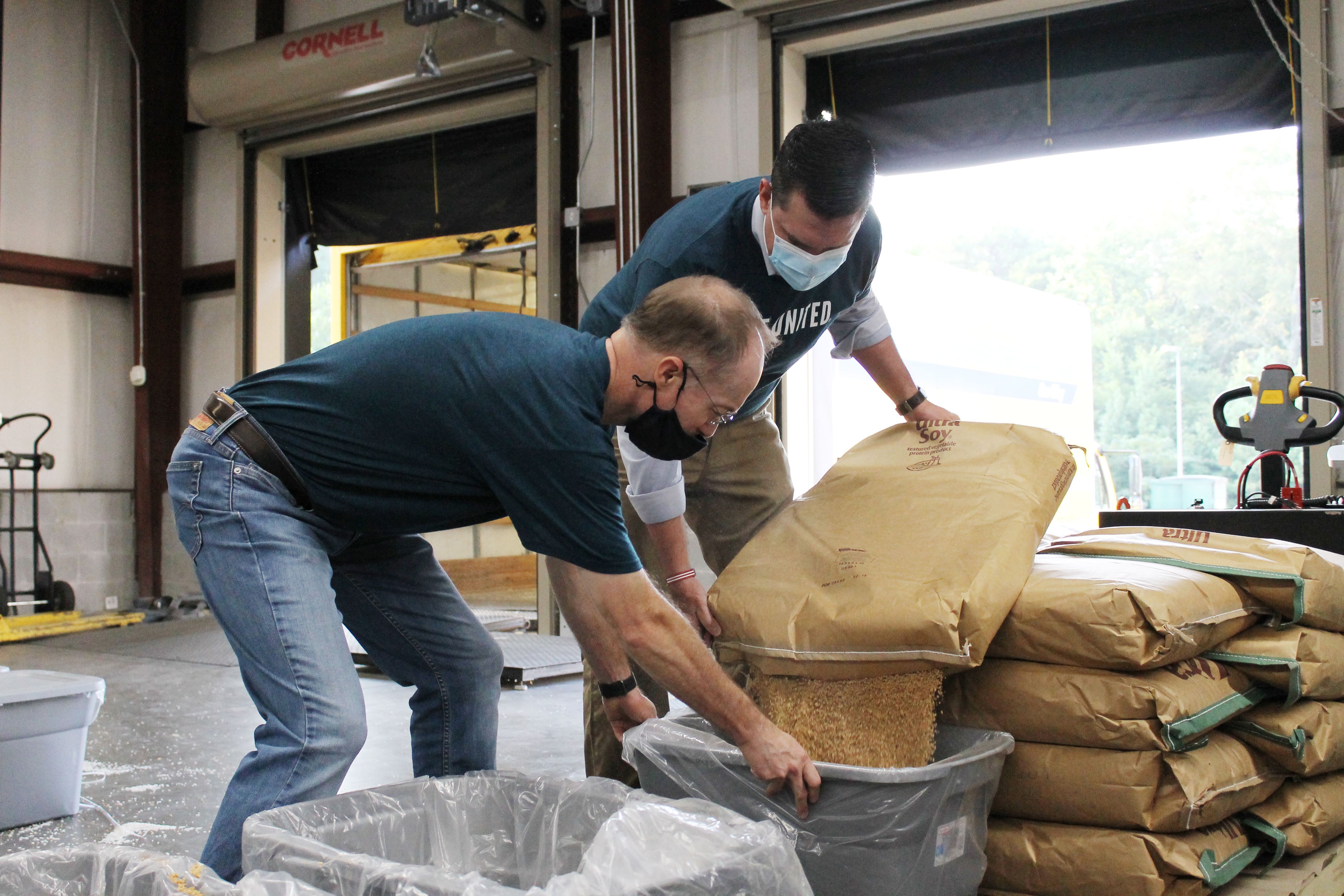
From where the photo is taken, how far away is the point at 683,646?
1.40 m

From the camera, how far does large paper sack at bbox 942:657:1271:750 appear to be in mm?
1539

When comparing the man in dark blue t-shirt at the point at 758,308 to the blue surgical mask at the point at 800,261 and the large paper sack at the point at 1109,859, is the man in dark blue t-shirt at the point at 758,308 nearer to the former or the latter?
the blue surgical mask at the point at 800,261

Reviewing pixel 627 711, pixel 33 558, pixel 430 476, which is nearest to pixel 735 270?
pixel 430 476

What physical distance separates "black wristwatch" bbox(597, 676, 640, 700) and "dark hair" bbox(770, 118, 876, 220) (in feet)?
2.58

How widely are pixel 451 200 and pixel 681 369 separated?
4.85 metres

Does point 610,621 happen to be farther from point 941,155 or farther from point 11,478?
point 11,478

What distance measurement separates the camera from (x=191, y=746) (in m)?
3.09

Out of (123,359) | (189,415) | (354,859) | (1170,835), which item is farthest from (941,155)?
(123,359)

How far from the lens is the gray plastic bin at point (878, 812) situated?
1401 mm

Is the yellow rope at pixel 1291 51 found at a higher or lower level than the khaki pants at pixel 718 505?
higher

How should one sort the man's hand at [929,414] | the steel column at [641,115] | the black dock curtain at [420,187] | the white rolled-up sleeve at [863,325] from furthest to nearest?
the black dock curtain at [420,187], the steel column at [641,115], the white rolled-up sleeve at [863,325], the man's hand at [929,414]

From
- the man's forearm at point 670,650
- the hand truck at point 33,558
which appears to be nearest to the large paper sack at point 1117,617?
the man's forearm at point 670,650

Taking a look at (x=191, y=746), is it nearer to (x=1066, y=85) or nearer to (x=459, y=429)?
(x=459, y=429)

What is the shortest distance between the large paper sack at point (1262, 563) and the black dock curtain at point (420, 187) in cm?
434
